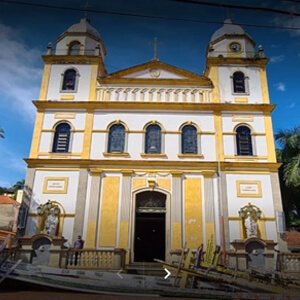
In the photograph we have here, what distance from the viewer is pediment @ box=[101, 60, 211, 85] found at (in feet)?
60.7

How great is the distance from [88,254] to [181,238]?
4531 mm

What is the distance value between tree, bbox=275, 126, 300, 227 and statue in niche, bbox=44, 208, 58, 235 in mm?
13090

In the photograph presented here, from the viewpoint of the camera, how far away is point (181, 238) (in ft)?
49.8

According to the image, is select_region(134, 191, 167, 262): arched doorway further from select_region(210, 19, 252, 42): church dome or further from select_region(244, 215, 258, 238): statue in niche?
select_region(210, 19, 252, 42): church dome

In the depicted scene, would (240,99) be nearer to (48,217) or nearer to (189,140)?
(189,140)

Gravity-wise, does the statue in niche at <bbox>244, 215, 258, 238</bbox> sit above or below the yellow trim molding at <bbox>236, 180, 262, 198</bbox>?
below

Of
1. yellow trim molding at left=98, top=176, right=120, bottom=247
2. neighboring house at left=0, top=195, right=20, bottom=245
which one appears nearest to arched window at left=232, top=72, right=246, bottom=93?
yellow trim molding at left=98, top=176, right=120, bottom=247

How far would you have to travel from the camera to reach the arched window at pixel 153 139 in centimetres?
1705

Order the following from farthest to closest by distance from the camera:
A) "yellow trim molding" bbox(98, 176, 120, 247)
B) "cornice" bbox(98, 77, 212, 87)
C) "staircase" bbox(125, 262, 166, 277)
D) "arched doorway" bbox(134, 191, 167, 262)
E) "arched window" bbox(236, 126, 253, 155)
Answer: "cornice" bbox(98, 77, 212, 87) → "arched window" bbox(236, 126, 253, 155) → "arched doorway" bbox(134, 191, 167, 262) → "yellow trim molding" bbox(98, 176, 120, 247) → "staircase" bbox(125, 262, 166, 277)

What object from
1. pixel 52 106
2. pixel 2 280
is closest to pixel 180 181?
pixel 52 106

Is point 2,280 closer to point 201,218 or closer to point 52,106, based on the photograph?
point 201,218

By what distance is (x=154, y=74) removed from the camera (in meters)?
18.8

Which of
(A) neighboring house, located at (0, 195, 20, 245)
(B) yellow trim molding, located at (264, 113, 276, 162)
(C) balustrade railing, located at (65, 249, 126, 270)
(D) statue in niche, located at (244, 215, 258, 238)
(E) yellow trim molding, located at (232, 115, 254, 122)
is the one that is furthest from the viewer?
(A) neighboring house, located at (0, 195, 20, 245)

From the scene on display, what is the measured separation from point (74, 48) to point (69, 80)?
216cm
